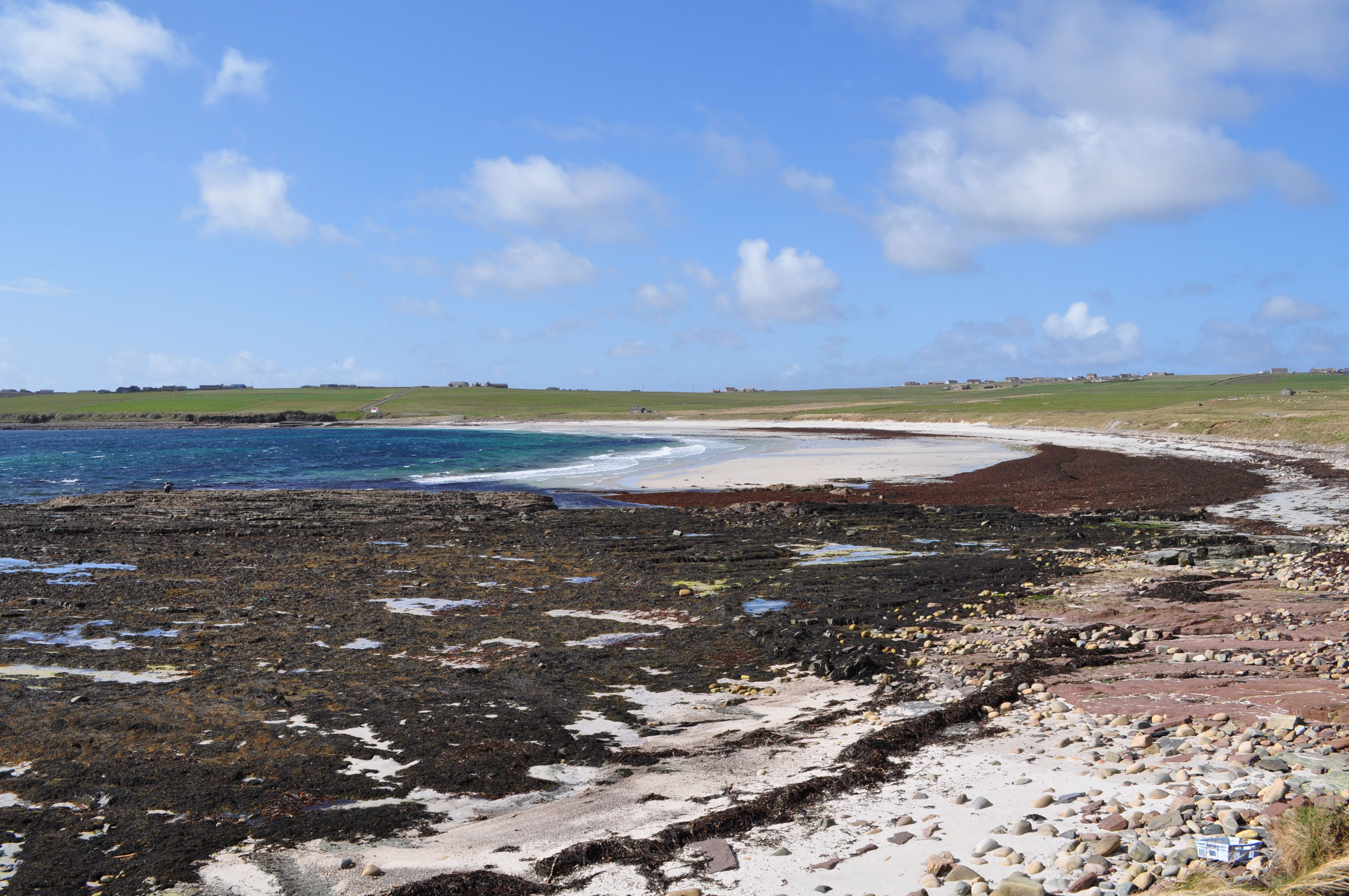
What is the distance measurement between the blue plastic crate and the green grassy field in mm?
48830

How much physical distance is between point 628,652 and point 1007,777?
19.5 feet

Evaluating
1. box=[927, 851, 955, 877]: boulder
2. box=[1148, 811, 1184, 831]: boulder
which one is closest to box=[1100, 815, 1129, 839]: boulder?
box=[1148, 811, 1184, 831]: boulder

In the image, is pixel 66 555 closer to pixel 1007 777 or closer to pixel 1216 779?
pixel 1007 777

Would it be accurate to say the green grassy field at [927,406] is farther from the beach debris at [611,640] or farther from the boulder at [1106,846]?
the boulder at [1106,846]

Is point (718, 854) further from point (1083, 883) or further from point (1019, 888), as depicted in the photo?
point (1083, 883)

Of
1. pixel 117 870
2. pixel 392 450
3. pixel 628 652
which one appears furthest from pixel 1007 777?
pixel 392 450

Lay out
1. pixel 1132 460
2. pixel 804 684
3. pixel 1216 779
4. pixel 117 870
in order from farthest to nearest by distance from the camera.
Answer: pixel 1132 460
pixel 804 684
pixel 1216 779
pixel 117 870

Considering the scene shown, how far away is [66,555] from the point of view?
19.4 meters

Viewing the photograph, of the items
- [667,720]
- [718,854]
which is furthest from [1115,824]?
[667,720]

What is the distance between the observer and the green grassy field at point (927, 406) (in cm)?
6050

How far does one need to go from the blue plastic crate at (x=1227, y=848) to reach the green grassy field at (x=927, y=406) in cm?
4883

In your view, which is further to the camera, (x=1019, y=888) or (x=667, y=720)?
(x=667, y=720)

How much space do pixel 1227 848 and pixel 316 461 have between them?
199 feet

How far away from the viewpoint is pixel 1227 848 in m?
5.09
